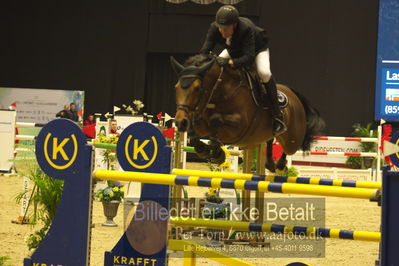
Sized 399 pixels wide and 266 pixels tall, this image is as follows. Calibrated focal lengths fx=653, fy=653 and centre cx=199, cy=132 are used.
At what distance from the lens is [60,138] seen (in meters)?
3.39

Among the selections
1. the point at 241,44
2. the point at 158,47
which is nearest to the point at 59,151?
the point at 241,44

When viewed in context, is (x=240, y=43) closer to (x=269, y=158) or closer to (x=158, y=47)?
(x=269, y=158)

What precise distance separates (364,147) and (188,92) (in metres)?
10.7

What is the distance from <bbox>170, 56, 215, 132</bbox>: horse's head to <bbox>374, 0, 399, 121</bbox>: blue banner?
36.1 feet

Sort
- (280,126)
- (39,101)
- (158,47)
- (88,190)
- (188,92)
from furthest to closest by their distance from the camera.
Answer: (158,47), (39,101), (280,126), (188,92), (88,190)

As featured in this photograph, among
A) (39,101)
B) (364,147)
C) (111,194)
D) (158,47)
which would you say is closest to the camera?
(111,194)

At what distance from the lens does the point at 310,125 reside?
502 cm

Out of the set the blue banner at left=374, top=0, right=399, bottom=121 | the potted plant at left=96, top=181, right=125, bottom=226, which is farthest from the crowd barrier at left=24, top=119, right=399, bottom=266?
the blue banner at left=374, top=0, right=399, bottom=121

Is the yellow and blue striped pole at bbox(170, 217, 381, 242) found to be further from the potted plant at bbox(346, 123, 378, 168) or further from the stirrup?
the potted plant at bbox(346, 123, 378, 168)

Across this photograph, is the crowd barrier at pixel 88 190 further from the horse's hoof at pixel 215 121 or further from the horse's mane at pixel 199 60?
the horse's mane at pixel 199 60

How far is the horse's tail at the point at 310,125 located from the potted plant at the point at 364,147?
8.68 meters

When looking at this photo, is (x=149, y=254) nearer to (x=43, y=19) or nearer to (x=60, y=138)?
(x=60, y=138)

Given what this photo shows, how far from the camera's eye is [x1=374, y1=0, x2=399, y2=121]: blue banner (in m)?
14.0

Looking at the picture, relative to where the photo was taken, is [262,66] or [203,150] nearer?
[203,150]
